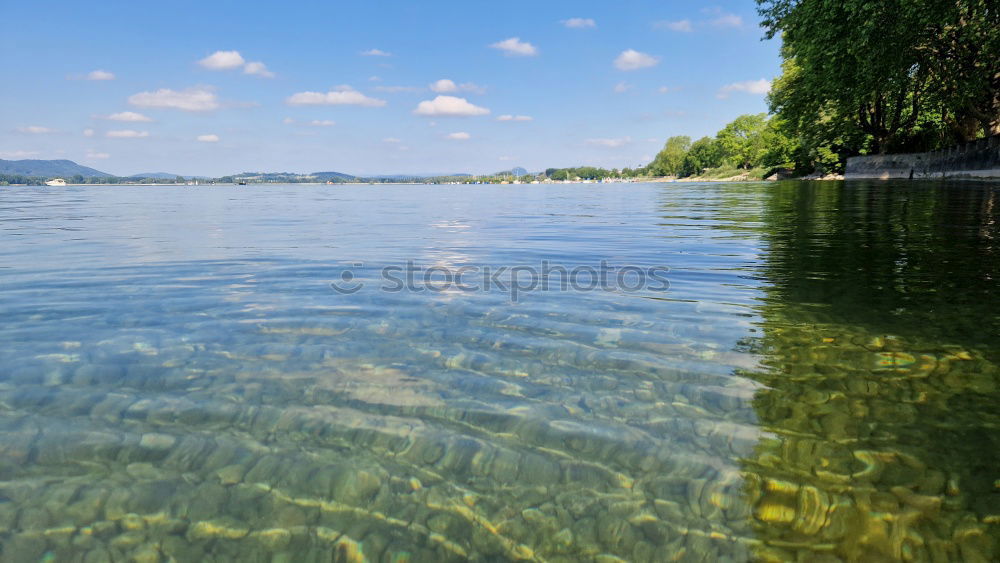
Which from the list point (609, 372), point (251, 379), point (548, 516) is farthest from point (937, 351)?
point (251, 379)

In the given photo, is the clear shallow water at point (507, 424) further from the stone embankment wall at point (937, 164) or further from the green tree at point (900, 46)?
the stone embankment wall at point (937, 164)

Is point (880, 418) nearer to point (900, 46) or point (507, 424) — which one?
point (507, 424)

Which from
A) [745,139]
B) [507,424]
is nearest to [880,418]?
[507,424]

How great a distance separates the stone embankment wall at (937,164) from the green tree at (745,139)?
77.4 meters

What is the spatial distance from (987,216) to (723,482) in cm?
2018

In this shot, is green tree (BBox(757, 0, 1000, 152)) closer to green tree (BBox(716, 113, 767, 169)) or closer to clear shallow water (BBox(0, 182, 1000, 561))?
clear shallow water (BBox(0, 182, 1000, 561))

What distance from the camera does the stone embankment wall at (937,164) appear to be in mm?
40397

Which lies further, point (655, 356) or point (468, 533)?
point (655, 356)

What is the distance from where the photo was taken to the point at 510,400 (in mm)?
4668

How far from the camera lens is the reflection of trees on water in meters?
3.03

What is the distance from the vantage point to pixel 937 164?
5194 centimetres

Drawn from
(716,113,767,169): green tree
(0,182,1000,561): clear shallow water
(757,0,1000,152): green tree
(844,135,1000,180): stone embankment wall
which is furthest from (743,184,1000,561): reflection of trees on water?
(716,113,767,169): green tree

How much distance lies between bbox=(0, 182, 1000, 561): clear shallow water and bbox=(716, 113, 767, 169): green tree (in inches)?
5984

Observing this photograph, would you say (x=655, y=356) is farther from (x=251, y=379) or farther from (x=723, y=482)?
(x=251, y=379)
